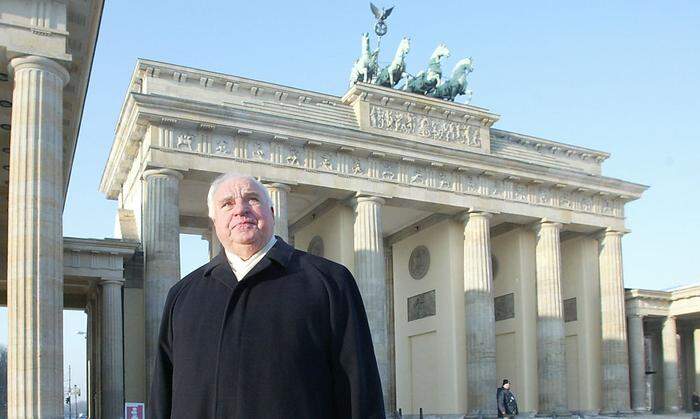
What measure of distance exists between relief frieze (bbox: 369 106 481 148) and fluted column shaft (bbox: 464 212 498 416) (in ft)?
11.3

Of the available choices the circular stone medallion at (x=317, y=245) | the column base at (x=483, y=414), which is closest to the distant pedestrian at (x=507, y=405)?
the column base at (x=483, y=414)

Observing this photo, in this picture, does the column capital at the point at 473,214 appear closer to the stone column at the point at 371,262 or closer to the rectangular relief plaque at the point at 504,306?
the stone column at the point at 371,262

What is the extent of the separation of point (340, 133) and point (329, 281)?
1308 inches

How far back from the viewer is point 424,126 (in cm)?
4031

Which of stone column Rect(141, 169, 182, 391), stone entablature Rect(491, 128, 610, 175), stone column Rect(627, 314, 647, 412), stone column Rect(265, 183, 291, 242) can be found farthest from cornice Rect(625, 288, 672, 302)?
stone column Rect(141, 169, 182, 391)

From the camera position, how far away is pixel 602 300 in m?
45.0

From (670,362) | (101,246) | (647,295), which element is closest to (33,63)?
(101,246)

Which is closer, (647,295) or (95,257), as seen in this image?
(95,257)

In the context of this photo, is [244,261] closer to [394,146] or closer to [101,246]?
[101,246]

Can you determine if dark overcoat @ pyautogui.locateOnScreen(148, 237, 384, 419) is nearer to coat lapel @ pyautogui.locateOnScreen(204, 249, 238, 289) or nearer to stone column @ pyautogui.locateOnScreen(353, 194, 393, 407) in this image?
coat lapel @ pyautogui.locateOnScreen(204, 249, 238, 289)

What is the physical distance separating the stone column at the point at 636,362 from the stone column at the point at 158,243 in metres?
24.7

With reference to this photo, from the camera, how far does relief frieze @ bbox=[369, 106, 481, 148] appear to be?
39.2 metres

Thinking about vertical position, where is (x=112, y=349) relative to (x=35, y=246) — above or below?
below

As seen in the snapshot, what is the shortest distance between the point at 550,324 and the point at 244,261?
131 ft
